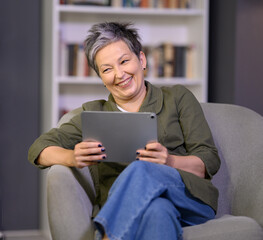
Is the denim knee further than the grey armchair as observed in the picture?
No

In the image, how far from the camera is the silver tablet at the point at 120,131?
1.72 metres

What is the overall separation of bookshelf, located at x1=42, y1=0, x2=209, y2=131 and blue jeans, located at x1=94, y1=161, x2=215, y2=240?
187 cm

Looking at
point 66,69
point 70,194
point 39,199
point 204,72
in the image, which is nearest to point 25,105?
point 66,69

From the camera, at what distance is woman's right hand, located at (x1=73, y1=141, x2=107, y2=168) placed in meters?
1.77

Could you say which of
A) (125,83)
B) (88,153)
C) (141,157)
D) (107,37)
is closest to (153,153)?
(141,157)

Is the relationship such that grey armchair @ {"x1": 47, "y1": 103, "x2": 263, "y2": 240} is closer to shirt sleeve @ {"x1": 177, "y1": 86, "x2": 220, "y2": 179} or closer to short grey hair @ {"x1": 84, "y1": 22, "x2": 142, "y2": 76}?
shirt sleeve @ {"x1": 177, "y1": 86, "x2": 220, "y2": 179}

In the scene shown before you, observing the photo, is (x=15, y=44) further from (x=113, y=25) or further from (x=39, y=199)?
(x=113, y=25)

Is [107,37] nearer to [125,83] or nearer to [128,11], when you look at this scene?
[125,83]

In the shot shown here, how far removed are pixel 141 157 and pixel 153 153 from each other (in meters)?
0.05

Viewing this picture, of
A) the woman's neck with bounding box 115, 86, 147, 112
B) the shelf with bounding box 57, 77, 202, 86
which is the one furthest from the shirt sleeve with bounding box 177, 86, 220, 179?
the shelf with bounding box 57, 77, 202, 86

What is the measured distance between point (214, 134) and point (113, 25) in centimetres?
64

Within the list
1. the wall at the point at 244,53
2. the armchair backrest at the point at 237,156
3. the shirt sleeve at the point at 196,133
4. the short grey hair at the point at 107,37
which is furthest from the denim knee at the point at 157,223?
the wall at the point at 244,53

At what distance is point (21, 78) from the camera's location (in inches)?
145

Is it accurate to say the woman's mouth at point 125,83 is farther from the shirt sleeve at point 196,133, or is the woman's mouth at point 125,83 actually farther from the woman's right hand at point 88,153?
the woman's right hand at point 88,153
